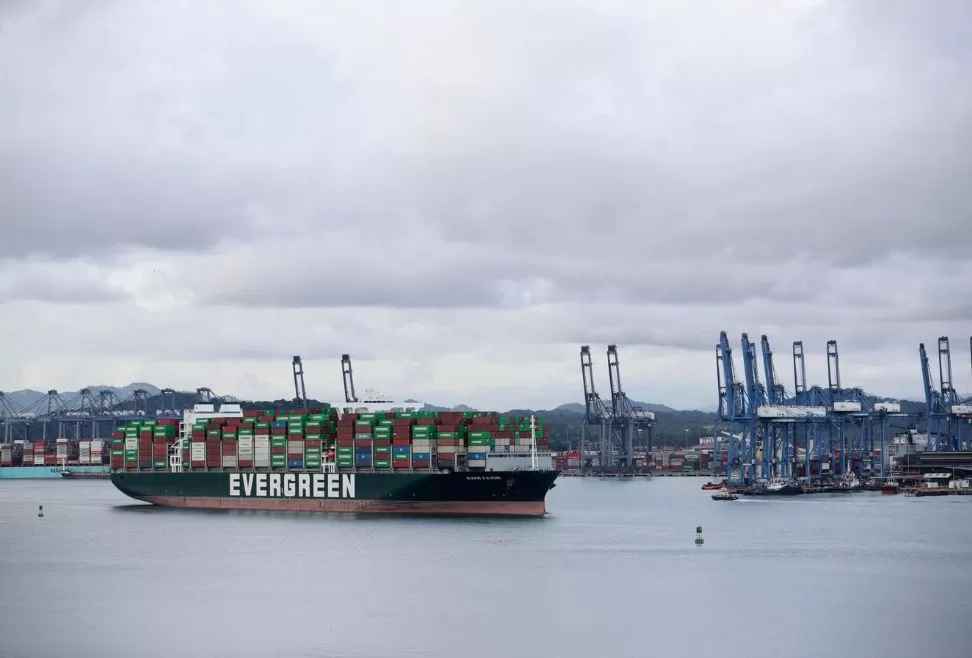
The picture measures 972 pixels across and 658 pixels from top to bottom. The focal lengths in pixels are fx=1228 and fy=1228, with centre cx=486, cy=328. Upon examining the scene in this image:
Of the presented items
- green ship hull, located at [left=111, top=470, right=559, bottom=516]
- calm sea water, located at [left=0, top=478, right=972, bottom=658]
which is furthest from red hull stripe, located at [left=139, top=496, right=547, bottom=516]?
calm sea water, located at [left=0, top=478, right=972, bottom=658]

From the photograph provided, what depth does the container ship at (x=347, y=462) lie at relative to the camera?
8181 centimetres

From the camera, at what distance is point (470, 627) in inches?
1756

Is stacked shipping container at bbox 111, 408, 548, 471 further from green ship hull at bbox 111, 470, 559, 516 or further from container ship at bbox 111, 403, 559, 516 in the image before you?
green ship hull at bbox 111, 470, 559, 516

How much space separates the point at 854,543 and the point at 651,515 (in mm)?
27917

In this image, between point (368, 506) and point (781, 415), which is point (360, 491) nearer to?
point (368, 506)

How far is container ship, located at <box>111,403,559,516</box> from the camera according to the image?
268ft

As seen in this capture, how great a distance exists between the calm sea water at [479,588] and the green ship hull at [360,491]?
4.96 feet

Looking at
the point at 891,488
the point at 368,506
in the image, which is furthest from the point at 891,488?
the point at 368,506

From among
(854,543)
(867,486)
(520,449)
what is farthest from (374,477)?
(867,486)

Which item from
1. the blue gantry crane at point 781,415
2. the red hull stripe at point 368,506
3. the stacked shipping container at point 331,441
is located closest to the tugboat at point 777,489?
the blue gantry crane at point 781,415

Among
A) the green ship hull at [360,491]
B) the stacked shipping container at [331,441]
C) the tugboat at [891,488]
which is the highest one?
the stacked shipping container at [331,441]

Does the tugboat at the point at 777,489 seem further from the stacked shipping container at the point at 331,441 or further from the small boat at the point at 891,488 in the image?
the stacked shipping container at the point at 331,441

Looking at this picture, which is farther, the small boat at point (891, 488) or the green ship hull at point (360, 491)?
the small boat at point (891, 488)

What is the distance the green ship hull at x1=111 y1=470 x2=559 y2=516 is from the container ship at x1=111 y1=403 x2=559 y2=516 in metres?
0.07
